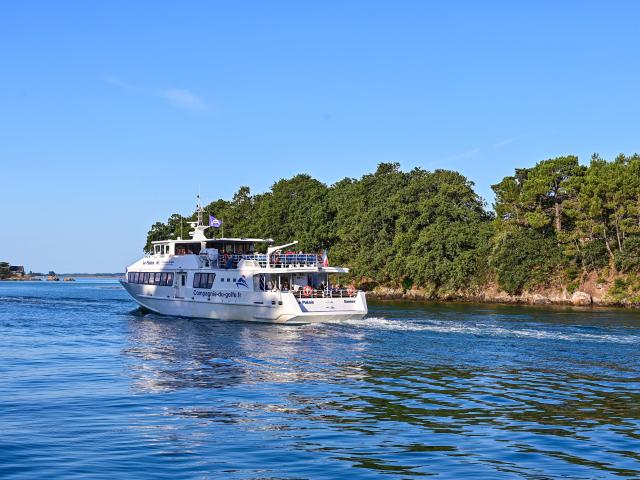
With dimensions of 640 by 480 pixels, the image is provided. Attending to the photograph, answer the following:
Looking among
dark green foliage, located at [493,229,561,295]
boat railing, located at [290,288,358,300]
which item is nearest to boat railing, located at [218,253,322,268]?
boat railing, located at [290,288,358,300]

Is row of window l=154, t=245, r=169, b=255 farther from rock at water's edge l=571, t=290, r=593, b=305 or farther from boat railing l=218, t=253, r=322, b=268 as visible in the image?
rock at water's edge l=571, t=290, r=593, b=305

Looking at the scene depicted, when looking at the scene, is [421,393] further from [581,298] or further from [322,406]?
[581,298]

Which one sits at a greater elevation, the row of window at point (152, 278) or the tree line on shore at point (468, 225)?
the tree line on shore at point (468, 225)

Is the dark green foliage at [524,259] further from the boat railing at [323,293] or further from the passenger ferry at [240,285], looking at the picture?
the boat railing at [323,293]

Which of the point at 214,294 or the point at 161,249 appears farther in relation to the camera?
the point at 161,249

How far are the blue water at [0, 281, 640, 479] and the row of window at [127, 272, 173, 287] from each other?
1675 centimetres

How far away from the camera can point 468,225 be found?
10038 centimetres

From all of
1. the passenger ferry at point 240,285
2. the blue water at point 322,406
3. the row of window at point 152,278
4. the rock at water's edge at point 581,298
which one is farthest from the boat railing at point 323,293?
the rock at water's edge at point 581,298

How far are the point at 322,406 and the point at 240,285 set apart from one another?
31162 mm

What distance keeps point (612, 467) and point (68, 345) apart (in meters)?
29.6

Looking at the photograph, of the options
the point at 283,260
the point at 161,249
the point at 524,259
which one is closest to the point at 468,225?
the point at 524,259

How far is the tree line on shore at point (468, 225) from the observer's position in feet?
258

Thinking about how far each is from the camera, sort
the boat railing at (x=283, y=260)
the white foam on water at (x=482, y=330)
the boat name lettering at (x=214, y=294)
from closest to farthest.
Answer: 1. the white foam on water at (x=482, y=330)
2. the boat railing at (x=283, y=260)
3. the boat name lettering at (x=214, y=294)

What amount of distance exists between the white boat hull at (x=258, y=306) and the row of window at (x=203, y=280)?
1.62ft
